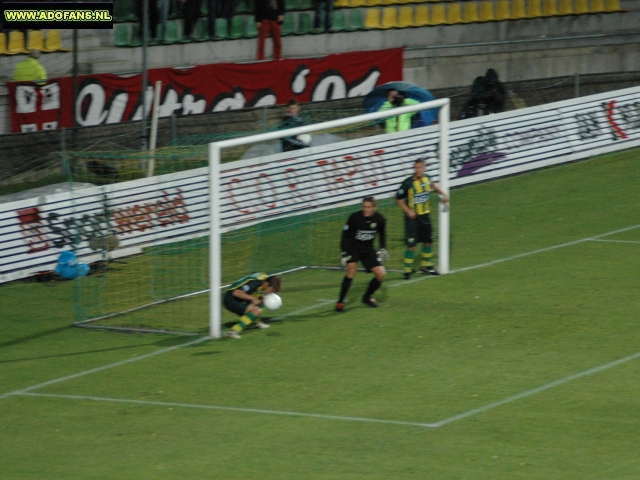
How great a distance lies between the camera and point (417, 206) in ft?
58.5

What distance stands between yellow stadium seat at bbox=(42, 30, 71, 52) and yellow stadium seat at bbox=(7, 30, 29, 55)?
475 millimetres

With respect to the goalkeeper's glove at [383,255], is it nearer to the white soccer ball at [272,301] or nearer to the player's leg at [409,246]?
the player's leg at [409,246]

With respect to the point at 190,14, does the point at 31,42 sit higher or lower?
lower

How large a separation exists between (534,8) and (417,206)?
21.7 meters

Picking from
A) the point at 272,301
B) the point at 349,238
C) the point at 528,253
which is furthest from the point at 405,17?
the point at 272,301

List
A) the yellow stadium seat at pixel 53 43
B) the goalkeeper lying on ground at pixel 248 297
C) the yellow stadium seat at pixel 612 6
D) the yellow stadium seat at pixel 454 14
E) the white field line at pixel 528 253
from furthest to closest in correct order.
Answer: the yellow stadium seat at pixel 612 6 → the yellow stadium seat at pixel 454 14 → the yellow stadium seat at pixel 53 43 → the white field line at pixel 528 253 → the goalkeeper lying on ground at pixel 248 297

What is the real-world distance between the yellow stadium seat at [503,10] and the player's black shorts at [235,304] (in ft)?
75.8

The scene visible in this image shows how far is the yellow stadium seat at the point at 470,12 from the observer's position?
3597 cm

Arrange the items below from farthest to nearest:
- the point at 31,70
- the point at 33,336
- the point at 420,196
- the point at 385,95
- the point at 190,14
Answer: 1. the point at 190,14
2. the point at 385,95
3. the point at 31,70
4. the point at 420,196
5. the point at 33,336

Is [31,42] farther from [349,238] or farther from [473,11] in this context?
[473,11]

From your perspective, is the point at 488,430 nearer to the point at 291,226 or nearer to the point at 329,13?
the point at 291,226

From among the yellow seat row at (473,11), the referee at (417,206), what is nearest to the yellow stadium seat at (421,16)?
the yellow seat row at (473,11)

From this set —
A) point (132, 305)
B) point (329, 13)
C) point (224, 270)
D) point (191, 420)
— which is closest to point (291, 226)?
point (224, 270)

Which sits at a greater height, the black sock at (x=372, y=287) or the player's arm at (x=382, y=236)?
the player's arm at (x=382, y=236)
